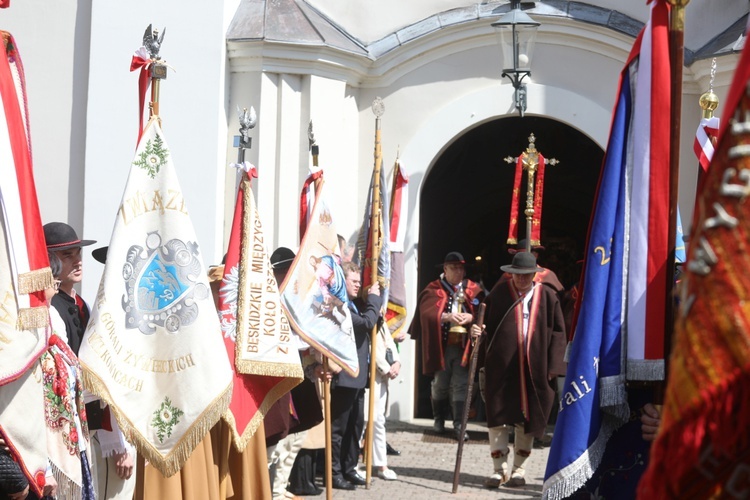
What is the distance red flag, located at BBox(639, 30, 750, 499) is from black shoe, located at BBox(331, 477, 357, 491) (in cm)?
738

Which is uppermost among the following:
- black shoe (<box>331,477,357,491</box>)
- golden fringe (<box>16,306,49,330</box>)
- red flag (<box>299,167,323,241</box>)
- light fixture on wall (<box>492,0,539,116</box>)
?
light fixture on wall (<box>492,0,539,116</box>)

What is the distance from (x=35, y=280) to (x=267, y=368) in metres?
2.36

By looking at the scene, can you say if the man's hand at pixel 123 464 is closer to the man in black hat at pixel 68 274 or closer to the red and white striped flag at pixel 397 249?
the man in black hat at pixel 68 274

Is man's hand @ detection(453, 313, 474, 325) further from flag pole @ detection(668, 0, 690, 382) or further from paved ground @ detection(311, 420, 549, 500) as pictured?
flag pole @ detection(668, 0, 690, 382)

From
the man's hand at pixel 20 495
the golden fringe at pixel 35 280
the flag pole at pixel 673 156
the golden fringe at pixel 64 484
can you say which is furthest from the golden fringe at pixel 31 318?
the flag pole at pixel 673 156

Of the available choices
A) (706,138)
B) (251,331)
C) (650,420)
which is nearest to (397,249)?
(251,331)

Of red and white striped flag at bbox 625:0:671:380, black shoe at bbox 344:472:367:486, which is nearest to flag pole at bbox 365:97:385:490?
black shoe at bbox 344:472:367:486

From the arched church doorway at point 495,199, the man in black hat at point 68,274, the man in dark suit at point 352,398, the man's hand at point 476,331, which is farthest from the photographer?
the arched church doorway at point 495,199

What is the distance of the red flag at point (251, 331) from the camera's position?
20.7 feet

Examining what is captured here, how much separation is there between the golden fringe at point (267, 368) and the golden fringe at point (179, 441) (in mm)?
745

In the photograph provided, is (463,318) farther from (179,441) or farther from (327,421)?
(179,441)

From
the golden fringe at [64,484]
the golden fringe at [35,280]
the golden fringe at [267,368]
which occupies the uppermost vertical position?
the golden fringe at [35,280]

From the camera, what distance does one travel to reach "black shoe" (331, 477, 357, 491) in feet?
29.8

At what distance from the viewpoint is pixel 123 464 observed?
5.84m
